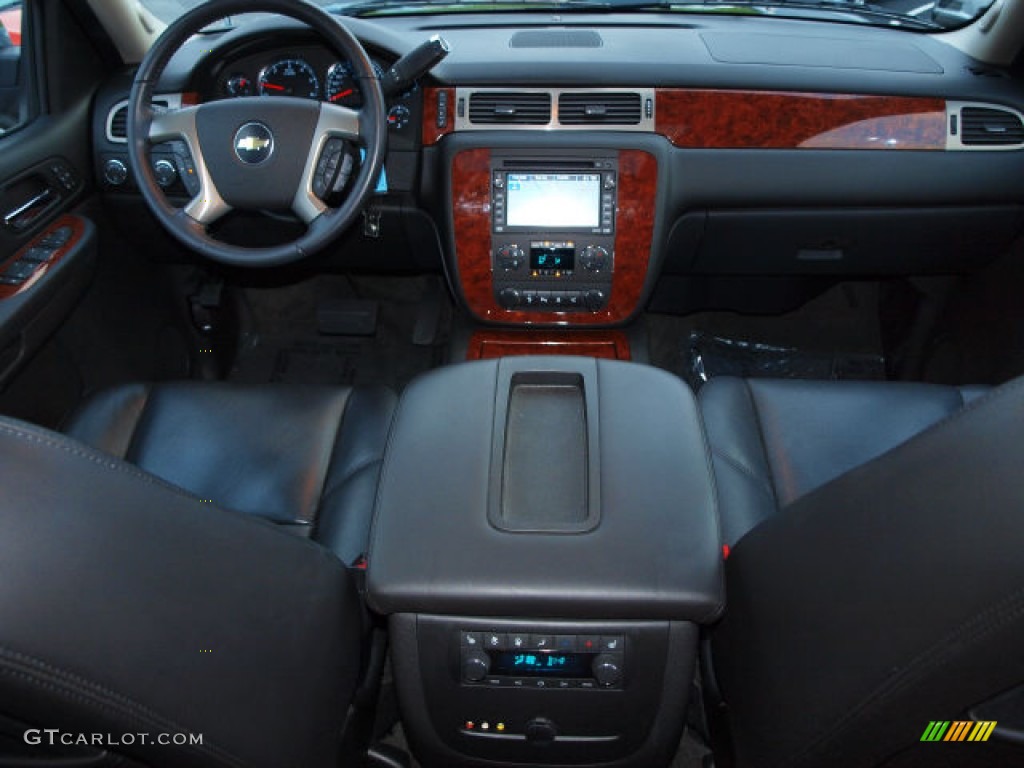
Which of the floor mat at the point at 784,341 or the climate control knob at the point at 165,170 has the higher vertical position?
the climate control knob at the point at 165,170

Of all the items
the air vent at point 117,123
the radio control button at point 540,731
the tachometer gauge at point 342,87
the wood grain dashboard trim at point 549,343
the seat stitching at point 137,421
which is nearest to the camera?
the radio control button at point 540,731

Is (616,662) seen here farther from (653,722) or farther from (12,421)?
(12,421)

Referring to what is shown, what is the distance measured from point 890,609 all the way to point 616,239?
1442 mm

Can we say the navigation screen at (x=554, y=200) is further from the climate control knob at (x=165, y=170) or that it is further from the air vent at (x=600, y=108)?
the climate control knob at (x=165, y=170)

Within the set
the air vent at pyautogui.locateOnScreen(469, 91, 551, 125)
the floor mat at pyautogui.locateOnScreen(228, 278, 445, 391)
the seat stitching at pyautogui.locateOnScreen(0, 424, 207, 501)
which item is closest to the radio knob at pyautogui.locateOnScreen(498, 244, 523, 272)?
the air vent at pyautogui.locateOnScreen(469, 91, 551, 125)

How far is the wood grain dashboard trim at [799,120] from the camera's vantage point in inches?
78.6

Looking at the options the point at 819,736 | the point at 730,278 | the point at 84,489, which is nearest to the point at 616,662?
the point at 819,736

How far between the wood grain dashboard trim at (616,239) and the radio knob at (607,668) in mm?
1272

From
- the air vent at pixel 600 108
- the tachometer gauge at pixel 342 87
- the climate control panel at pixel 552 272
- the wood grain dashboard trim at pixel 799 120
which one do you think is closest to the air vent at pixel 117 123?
the tachometer gauge at pixel 342 87

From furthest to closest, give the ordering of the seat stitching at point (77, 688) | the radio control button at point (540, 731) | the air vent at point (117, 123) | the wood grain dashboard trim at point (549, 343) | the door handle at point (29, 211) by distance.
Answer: the wood grain dashboard trim at point (549, 343) → the air vent at point (117, 123) → the door handle at point (29, 211) → the radio control button at point (540, 731) → the seat stitching at point (77, 688)

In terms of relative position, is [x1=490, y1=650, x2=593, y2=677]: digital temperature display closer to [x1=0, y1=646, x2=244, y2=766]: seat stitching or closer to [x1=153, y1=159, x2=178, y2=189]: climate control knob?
[x1=0, y1=646, x2=244, y2=766]: seat stitching

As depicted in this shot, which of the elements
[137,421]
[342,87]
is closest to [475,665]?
[137,421]

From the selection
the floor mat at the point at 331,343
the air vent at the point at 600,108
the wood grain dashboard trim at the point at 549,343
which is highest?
the air vent at the point at 600,108

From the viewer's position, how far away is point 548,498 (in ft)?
3.78
